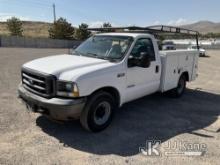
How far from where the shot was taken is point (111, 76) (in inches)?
206

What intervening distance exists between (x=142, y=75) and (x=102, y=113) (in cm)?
141

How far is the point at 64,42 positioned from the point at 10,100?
1834 inches

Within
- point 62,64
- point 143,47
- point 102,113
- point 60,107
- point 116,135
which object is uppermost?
point 143,47

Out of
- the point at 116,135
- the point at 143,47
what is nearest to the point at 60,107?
the point at 116,135

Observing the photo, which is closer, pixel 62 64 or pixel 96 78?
pixel 96 78

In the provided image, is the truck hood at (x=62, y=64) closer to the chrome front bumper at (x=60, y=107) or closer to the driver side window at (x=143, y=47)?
the chrome front bumper at (x=60, y=107)

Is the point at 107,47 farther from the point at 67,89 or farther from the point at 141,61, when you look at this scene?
the point at 67,89

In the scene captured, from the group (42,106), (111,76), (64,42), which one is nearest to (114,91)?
(111,76)

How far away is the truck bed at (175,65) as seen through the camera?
6942 millimetres

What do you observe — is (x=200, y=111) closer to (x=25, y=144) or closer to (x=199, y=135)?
(x=199, y=135)

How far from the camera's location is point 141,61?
5586 mm

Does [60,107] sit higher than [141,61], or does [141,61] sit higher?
[141,61]

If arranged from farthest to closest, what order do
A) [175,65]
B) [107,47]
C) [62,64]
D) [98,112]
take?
[175,65] → [107,47] → [98,112] → [62,64]

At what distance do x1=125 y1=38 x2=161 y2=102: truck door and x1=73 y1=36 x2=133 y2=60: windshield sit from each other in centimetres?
23
